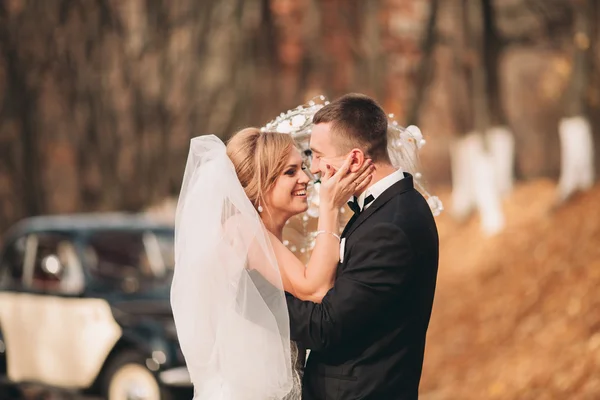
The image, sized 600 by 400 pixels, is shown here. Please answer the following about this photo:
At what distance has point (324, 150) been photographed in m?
4.22

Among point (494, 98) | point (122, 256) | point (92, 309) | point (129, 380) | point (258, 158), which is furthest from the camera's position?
point (494, 98)

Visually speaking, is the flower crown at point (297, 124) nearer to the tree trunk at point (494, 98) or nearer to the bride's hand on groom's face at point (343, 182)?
the bride's hand on groom's face at point (343, 182)

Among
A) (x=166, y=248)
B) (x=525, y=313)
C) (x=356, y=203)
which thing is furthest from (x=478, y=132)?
(x=356, y=203)

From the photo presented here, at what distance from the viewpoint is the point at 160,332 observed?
30.3 feet

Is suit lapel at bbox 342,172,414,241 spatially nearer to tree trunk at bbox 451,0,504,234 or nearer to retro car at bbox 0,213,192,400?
retro car at bbox 0,213,192,400

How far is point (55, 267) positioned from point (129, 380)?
1617mm

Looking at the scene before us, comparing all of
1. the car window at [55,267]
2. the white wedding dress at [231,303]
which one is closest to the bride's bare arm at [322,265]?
the white wedding dress at [231,303]

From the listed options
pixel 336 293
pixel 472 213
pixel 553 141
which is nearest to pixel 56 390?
pixel 336 293

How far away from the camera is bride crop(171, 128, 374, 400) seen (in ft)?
14.1

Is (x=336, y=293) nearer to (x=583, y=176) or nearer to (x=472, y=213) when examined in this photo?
(x=583, y=176)

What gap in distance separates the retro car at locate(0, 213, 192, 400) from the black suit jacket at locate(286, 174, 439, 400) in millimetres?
5042

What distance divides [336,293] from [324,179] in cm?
56

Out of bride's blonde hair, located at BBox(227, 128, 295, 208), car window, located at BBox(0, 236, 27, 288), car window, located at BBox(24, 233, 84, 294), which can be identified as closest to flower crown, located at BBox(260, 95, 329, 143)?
bride's blonde hair, located at BBox(227, 128, 295, 208)

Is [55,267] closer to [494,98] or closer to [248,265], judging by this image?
[248,265]
